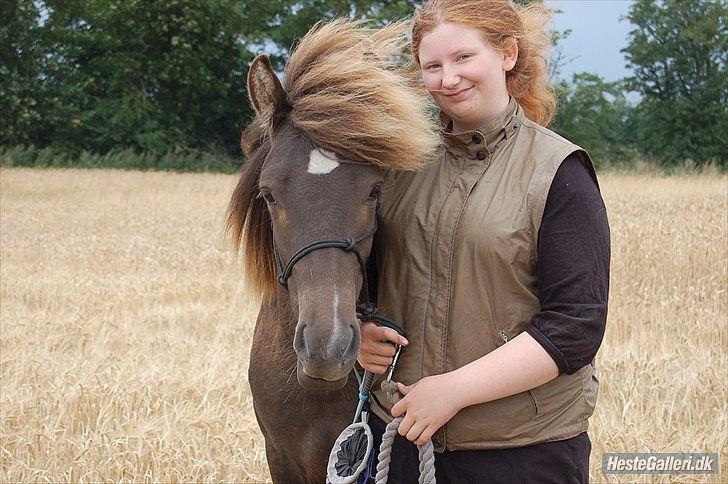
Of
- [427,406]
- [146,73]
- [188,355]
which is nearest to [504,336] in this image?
[427,406]

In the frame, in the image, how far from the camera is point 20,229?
14.8m

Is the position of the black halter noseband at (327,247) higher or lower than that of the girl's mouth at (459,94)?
lower

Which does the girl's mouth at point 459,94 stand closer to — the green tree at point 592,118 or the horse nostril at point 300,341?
the horse nostril at point 300,341

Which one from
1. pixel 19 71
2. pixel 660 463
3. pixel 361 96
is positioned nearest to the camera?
pixel 361 96

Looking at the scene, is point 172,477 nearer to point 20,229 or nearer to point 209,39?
point 20,229

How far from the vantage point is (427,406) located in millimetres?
1945

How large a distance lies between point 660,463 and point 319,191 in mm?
2681

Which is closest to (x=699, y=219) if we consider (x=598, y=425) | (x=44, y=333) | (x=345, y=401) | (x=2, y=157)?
(x=598, y=425)

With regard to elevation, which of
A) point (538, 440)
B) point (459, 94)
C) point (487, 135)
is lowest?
point (538, 440)

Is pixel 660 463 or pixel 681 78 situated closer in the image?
pixel 660 463

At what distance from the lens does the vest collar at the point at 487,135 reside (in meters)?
2.03

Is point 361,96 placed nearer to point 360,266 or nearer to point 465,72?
point 465,72

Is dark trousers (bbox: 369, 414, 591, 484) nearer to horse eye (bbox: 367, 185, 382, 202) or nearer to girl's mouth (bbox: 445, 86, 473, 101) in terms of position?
horse eye (bbox: 367, 185, 382, 202)

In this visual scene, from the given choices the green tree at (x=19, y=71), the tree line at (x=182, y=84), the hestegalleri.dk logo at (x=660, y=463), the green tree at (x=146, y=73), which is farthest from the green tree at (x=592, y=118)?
the hestegalleri.dk logo at (x=660, y=463)
